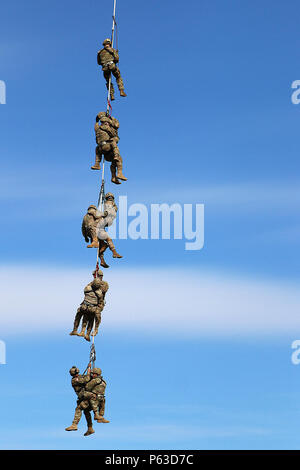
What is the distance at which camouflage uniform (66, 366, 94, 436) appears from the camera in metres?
37.9

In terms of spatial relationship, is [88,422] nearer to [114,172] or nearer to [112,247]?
[112,247]

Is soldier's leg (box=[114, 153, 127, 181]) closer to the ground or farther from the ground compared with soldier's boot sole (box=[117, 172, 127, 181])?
farther from the ground

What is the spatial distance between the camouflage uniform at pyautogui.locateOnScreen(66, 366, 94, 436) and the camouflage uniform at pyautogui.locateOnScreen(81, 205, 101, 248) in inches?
175

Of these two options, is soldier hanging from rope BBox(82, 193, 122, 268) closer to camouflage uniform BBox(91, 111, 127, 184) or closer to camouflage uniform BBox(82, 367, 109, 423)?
camouflage uniform BBox(91, 111, 127, 184)

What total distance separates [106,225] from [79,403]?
6243mm

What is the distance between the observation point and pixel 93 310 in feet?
127

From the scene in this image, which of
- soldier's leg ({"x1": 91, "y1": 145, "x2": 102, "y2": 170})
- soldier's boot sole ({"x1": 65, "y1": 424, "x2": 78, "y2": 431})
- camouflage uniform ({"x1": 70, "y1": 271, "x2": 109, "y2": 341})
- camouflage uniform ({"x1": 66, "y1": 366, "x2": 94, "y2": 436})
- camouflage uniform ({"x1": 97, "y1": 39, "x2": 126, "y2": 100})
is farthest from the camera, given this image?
camouflage uniform ({"x1": 97, "y1": 39, "x2": 126, "y2": 100})

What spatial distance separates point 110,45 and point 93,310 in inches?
389

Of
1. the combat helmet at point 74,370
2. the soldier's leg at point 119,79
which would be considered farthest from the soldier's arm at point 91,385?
the soldier's leg at point 119,79

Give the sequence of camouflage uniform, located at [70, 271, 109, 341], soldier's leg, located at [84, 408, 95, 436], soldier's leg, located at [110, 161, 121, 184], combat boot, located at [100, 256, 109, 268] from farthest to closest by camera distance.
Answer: soldier's leg, located at [110, 161, 121, 184] → combat boot, located at [100, 256, 109, 268] → camouflage uniform, located at [70, 271, 109, 341] → soldier's leg, located at [84, 408, 95, 436]

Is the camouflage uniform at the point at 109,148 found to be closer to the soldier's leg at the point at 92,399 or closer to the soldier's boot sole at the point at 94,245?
the soldier's boot sole at the point at 94,245

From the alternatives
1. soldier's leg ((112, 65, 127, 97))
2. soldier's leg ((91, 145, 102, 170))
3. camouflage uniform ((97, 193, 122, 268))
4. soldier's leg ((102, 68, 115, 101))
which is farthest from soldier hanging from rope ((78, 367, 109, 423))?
soldier's leg ((112, 65, 127, 97))
